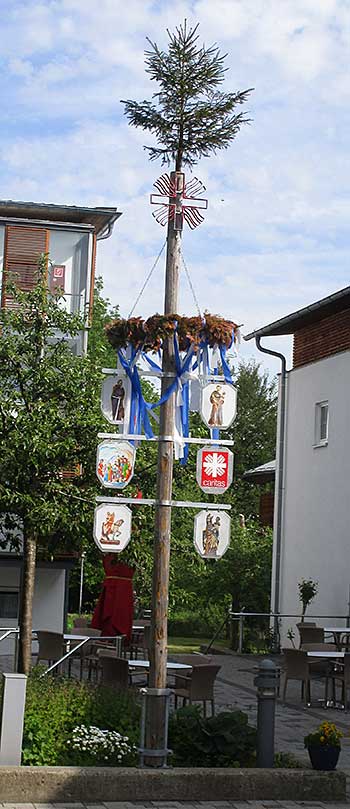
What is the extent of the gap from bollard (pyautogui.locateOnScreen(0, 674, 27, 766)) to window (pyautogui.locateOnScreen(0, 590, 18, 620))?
48.8 ft

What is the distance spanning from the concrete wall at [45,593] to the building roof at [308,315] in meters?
6.69

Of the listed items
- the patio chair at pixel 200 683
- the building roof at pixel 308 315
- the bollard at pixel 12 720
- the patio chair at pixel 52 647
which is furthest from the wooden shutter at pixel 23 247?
the bollard at pixel 12 720

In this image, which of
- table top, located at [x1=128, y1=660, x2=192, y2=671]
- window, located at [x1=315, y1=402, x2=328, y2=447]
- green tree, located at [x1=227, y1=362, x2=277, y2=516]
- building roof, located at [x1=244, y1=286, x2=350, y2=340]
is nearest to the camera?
table top, located at [x1=128, y1=660, x2=192, y2=671]

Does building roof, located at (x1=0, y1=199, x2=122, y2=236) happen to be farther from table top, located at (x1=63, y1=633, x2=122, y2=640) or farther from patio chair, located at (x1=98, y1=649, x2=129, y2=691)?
patio chair, located at (x1=98, y1=649, x2=129, y2=691)

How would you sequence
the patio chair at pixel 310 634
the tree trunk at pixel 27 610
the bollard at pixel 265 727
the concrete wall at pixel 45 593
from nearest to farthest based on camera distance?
1. the bollard at pixel 265 727
2. the tree trunk at pixel 27 610
3. the patio chair at pixel 310 634
4. the concrete wall at pixel 45 593

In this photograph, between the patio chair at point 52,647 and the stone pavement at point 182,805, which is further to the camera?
the patio chair at point 52,647

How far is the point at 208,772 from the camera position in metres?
10.1

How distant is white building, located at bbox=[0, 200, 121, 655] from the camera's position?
24.6 m

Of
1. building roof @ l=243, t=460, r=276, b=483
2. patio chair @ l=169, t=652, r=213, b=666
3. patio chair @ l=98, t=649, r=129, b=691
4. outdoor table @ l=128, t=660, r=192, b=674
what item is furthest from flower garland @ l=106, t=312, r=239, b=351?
building roof @ l=243, t=460, r=276, b=483

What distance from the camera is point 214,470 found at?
10.9 metres

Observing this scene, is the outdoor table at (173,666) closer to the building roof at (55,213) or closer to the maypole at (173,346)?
the maypole at (173,346)

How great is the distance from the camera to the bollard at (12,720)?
389 inches

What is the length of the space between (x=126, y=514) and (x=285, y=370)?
16.2 meters

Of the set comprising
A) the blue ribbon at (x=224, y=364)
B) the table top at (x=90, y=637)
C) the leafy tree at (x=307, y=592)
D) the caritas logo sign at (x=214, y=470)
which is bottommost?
the table top at (x=90, y=637)
